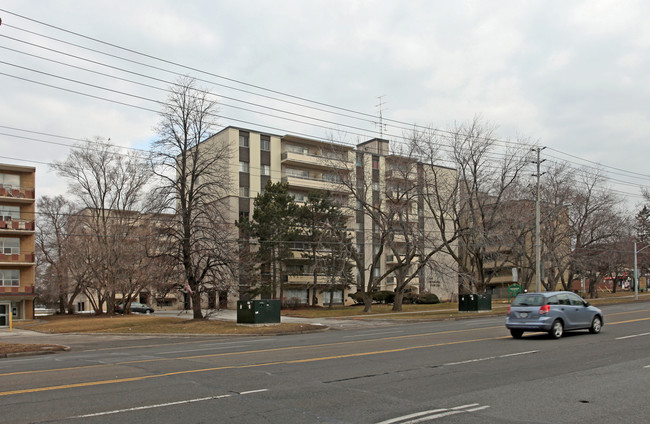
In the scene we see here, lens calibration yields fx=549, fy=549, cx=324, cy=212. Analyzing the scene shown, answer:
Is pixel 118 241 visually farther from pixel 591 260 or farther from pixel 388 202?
pixel 591 260

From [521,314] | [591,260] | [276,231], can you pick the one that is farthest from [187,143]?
[591,260]

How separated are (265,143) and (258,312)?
3790cm

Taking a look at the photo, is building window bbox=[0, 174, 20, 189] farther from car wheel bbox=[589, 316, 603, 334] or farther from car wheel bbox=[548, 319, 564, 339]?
car wheel bbox=[589, 316, 603, 334]

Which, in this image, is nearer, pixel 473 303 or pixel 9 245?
pixel 473 303

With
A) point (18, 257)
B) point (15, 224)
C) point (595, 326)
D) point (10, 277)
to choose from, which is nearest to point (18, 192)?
point (15, 224)

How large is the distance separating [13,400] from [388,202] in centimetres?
3462

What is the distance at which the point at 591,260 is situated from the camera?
182ft

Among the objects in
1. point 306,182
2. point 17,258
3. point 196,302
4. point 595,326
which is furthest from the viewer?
point 306,182

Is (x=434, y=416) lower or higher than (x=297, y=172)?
lower

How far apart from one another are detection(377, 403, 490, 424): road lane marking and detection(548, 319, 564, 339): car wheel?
34.2 ft

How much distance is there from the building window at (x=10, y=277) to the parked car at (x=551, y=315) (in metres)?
49.7

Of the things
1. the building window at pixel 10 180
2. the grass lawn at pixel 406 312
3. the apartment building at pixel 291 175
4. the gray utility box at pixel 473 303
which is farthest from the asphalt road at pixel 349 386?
the building window at pixel 10 180

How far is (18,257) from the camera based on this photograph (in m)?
52.4

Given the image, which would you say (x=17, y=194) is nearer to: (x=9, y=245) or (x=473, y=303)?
(x=9, y=245)
